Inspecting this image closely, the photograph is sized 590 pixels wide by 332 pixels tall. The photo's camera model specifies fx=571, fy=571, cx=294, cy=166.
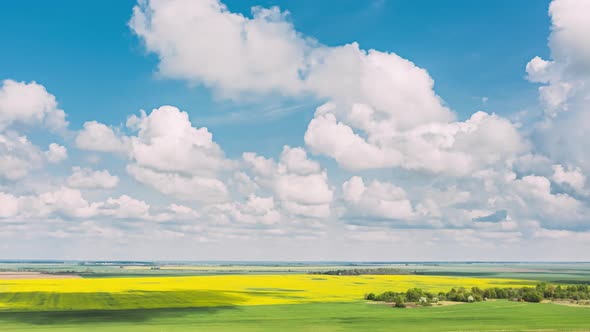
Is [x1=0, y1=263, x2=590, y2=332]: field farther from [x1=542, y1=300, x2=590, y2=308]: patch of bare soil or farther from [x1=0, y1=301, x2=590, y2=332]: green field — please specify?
[x1=542, y1=300, x2=590, y2=308]: patch of bare soil

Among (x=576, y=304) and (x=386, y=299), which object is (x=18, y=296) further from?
(x=576, y=304)

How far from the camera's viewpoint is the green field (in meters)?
83.0

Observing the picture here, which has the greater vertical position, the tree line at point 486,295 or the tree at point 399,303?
the tree line at point 486,295

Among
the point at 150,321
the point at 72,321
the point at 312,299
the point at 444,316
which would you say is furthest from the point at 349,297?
the point at 72,321

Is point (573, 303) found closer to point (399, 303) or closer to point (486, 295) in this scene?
point (486, 295)

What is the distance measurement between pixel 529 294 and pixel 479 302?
12981mm

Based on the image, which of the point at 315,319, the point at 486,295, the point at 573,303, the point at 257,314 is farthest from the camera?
the point at 486,295

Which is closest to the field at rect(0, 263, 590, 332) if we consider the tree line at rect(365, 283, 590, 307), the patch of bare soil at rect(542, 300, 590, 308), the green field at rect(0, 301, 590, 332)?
the green field at rect(0, 301, 590, 332)

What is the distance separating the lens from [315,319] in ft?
306

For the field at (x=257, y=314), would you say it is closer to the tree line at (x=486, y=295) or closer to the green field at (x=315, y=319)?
the green field at (x=315, y=319)

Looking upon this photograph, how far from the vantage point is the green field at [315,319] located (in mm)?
83000

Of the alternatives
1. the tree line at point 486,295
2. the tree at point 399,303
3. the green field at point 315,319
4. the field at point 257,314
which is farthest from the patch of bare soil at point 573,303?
the tree at point 399,303

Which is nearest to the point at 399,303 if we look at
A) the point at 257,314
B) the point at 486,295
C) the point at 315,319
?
the point at 315,319

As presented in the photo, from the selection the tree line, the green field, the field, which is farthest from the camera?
the tree line
